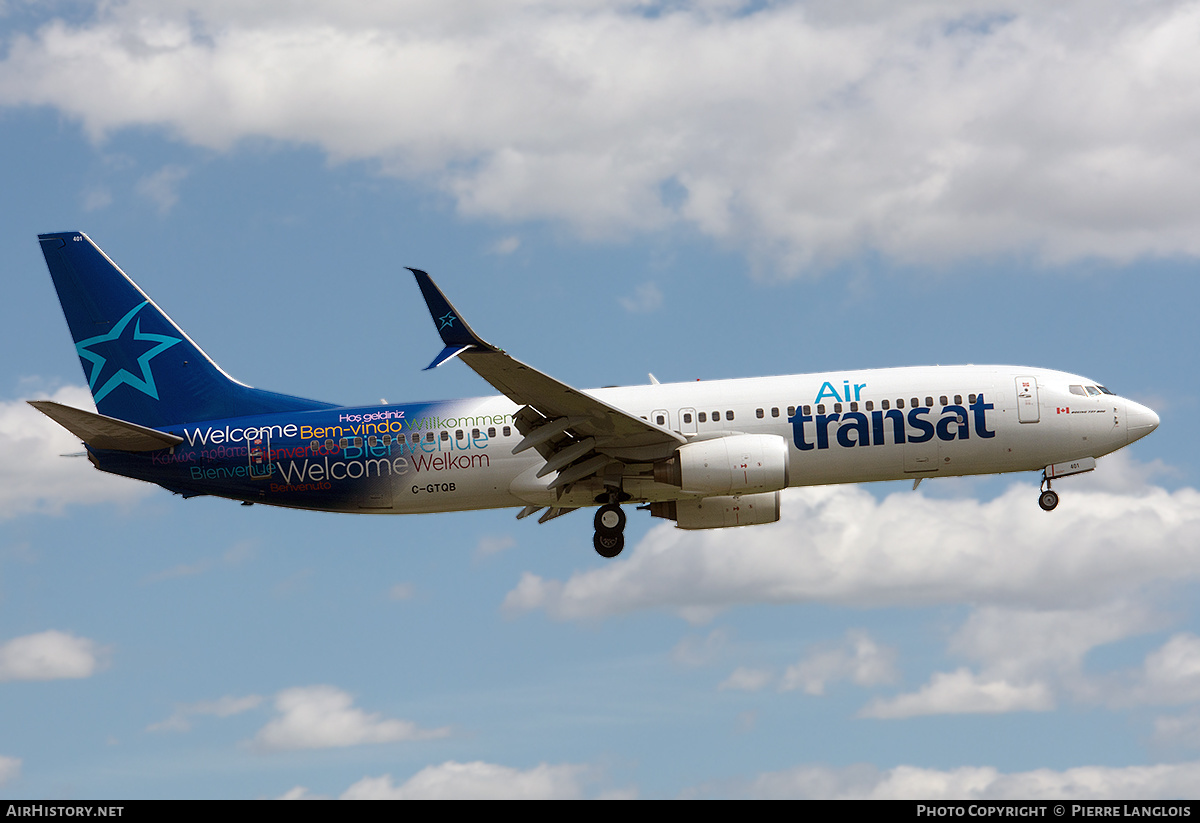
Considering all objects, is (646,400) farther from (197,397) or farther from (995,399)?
(197,397)

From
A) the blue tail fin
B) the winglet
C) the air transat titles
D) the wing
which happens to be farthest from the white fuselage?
the winglet

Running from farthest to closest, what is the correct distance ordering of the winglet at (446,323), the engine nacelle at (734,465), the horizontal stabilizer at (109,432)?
the horizontal stabilizer at (109,432) → the engine nacelle at (734,465) → the winglet at (446,323)

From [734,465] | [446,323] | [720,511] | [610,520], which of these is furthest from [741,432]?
[446,323]

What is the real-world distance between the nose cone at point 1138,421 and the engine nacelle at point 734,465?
11.4 metres

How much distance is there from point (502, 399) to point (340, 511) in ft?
20.2

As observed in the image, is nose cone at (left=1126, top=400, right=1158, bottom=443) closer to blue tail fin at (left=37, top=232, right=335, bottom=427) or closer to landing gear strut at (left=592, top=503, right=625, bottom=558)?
landing gear strut at (left=592, top=503, right=625, bottom=558)

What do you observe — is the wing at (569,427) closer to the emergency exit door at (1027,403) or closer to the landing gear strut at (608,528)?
the landing gear strut at (608,528)

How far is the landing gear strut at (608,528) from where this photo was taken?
36312 mm

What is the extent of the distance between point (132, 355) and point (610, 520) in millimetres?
16800

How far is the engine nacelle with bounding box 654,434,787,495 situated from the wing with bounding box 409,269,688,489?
0.82m

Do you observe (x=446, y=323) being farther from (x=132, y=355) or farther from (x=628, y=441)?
(x=132, y=355)

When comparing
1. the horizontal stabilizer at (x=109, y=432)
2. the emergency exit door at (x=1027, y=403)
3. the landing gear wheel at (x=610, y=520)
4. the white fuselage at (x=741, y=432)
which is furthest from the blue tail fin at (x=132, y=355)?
the emergency exit door at (x=1027, y=403)

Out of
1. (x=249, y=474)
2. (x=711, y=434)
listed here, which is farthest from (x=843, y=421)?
(x=249, y=474)

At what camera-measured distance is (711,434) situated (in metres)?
34.9
